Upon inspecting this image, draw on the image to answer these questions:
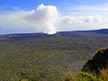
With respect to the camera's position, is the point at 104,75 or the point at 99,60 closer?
the point at 104,75

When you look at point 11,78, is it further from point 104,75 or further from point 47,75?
point 104,75

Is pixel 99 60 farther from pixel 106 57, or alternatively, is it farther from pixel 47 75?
pixel 47 75

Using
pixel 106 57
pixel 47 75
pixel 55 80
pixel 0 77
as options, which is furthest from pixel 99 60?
pixel 0 77

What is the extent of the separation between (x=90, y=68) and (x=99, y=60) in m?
1.16

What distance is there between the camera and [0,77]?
11461 mm

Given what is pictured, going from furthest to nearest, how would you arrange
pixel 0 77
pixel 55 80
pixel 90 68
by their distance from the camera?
pixel 0 77 → pixel 55 80 → pixel 90 68

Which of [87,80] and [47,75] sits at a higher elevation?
[87,80]

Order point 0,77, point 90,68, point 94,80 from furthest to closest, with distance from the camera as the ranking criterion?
point 0,77 < point 90,68 < point 94,80

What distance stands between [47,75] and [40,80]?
141cm

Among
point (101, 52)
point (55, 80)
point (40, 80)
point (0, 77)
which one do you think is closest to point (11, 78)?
point (0, 77)

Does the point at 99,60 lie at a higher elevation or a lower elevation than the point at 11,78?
higher

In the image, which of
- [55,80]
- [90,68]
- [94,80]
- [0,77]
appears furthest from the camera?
[0,77]

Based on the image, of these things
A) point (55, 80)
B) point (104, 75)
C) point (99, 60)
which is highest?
point (104, 75)

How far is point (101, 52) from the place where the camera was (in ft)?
35.5
